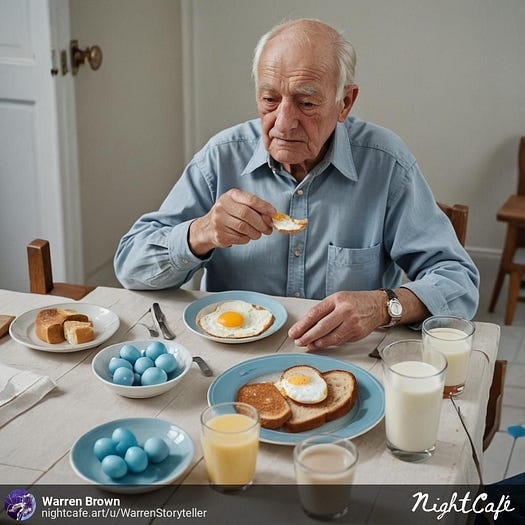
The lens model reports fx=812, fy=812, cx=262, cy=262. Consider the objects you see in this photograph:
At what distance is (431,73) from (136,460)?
3.49 metres

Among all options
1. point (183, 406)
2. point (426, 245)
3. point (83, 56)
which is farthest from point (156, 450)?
point (83, 56)

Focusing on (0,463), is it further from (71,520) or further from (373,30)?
(373,30)

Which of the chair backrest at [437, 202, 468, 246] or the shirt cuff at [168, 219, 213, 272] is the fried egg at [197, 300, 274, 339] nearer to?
the shirt cuff at [168, 219, 213, 272]

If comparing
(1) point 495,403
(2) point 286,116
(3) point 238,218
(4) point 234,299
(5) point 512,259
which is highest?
(2) point 286,116

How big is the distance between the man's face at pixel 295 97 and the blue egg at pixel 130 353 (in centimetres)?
62

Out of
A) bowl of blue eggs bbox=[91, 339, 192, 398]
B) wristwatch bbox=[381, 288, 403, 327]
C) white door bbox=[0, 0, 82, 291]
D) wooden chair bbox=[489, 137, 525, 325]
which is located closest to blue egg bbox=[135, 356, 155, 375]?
bowl of blue eggs bbox=[91, 339, 192, 398]

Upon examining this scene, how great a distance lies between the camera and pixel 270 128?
1.91 metres

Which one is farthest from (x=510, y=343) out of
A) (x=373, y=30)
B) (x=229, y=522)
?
(x=229, y=522)

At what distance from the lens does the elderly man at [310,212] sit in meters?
1.83

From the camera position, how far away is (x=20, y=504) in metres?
1.21

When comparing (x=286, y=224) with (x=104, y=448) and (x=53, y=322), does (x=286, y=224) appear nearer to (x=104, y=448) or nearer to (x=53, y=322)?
(x=53, y=322)

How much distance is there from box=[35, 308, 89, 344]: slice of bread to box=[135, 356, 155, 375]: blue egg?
0.75 feet

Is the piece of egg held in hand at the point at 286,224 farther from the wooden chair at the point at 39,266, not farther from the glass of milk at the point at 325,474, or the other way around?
the glass of milk at the point at 325,474

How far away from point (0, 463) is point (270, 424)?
44 centimetres
